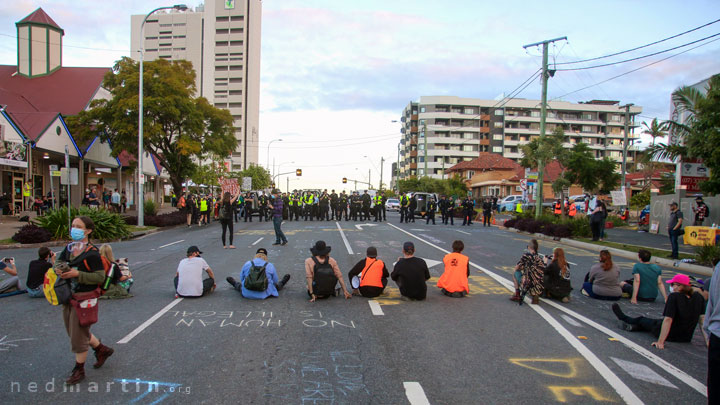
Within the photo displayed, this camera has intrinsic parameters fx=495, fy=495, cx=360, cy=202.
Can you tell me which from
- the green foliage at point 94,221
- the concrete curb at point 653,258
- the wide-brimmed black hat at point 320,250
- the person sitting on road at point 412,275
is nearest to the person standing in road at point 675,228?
the concrete curb at point 653,258

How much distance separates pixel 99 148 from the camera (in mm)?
36344

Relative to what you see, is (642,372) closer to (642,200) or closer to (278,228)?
(278,228)

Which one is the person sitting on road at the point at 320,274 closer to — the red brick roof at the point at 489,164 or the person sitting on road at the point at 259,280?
the person sitting on road at the point at 259,280

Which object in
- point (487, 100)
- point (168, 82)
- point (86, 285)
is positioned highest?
point (487, 100)

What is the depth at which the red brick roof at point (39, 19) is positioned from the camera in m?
38.6

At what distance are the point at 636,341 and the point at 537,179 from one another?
22873 millimetres

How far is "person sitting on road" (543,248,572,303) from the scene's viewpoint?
8938mm

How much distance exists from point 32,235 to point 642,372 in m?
19.2

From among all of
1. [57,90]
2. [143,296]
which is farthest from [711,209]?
[57,90]

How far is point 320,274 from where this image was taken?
8539mm

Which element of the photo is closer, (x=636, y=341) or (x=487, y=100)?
(x=636, y=341)

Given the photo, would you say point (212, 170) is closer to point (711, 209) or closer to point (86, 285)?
point (711, 209)

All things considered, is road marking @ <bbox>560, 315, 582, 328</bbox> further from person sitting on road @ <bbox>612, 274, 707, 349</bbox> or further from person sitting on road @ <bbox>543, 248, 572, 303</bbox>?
person sitting on road @ <bbox>543, 248, 572, 303</bbox>

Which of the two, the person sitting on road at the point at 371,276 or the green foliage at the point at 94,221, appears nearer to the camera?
the person sitting on road at the point at 371,276
